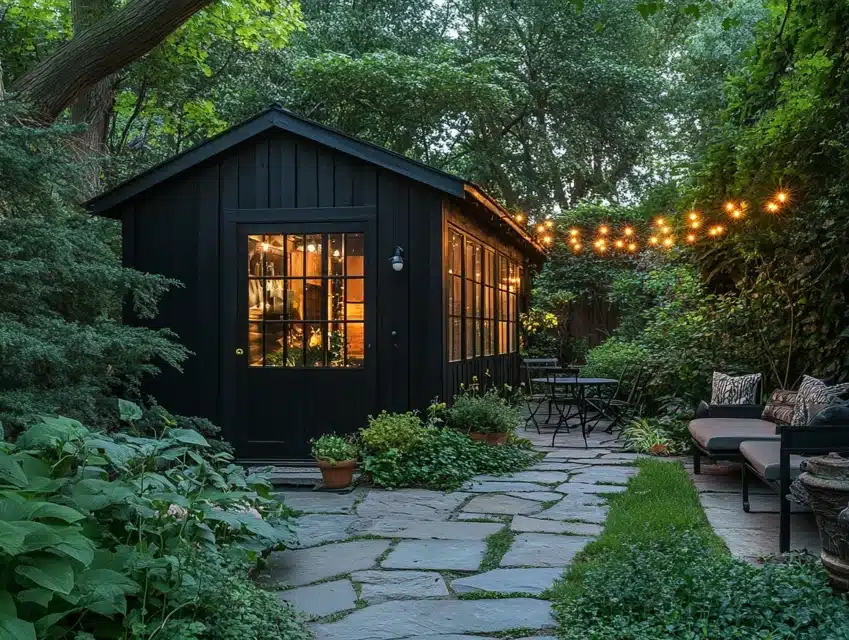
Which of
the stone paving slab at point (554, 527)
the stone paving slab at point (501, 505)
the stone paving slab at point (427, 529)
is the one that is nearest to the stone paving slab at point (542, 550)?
the stone paving slab at point (554, 527)

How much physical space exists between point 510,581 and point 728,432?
311cm

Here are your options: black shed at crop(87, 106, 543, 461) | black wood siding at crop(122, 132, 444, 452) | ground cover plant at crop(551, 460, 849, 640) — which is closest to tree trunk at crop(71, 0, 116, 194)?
black wood siding at crop(122, 132, 444, 452)

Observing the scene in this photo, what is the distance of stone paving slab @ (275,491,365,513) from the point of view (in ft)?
20.3

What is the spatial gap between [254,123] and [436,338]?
104 inches

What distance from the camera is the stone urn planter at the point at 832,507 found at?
3582 millimetres

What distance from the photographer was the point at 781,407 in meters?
7.32

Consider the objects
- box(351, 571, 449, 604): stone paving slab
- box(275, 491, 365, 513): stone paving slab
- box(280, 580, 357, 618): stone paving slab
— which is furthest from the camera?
box(275, 491, 365, 513): stone paving slab

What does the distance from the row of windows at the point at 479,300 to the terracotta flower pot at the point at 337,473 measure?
198 centimetres

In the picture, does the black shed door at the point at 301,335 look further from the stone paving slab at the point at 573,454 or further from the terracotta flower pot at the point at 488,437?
the stone paving slab at the point at 573,454

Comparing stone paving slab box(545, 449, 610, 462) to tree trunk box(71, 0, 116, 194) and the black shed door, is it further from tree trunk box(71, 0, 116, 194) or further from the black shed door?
tree trunk box(71, 0, 116, 194)

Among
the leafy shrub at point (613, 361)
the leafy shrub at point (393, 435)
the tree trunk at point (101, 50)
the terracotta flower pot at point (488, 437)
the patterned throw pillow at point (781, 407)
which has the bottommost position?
the terracotta flower pot at point (488, 437)

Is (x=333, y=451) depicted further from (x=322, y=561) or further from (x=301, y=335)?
(x=322, y=561)

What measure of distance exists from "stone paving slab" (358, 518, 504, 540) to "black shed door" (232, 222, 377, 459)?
7.90 feet

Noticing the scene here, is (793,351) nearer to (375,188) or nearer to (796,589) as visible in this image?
(375,188)
